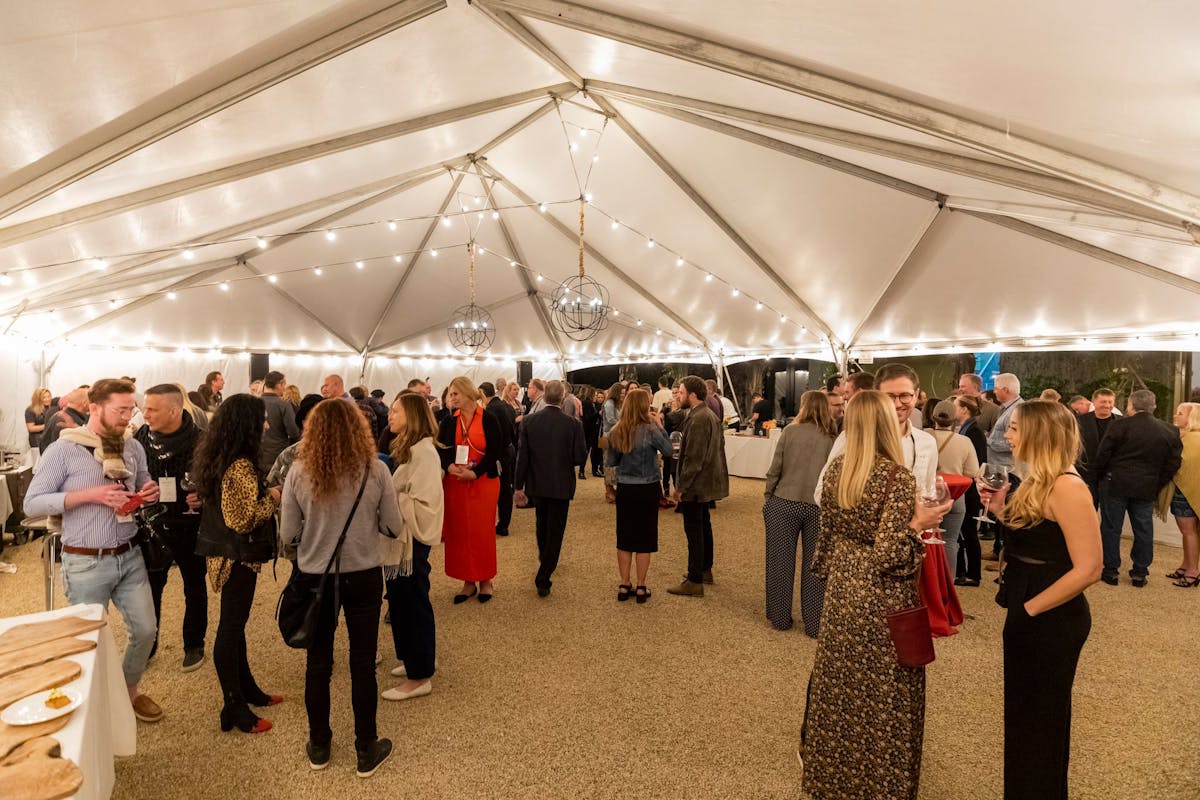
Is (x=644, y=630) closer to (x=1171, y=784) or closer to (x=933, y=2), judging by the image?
(x=1171, y=784)

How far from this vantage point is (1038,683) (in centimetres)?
206

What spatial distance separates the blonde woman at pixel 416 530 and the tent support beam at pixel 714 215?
185 inches

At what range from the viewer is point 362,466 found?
2.55m

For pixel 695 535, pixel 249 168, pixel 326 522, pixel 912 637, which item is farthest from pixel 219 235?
pixel 912 637

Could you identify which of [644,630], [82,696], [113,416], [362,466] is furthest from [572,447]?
[82,696]

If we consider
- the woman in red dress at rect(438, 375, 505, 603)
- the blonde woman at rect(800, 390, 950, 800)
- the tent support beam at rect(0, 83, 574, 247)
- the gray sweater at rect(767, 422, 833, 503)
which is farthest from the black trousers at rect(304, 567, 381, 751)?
the tent support beam at rect(0, 83, 574, 247)

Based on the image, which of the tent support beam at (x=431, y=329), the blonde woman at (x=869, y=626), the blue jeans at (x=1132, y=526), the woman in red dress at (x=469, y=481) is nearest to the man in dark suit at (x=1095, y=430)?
the blue jeans at (x=1132, y=526)

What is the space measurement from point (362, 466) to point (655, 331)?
11457 millimetres

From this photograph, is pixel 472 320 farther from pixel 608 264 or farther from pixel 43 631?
pixel 43 631

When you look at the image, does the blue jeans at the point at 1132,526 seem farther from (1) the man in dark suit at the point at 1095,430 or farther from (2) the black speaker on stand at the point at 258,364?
(2) the black speaker on stand at the point at 258,364

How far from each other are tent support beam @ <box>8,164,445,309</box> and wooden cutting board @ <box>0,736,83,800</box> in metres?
6.74

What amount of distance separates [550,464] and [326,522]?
2.46 metres

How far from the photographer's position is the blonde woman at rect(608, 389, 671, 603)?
4.56 meters

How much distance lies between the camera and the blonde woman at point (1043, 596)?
1985mm
